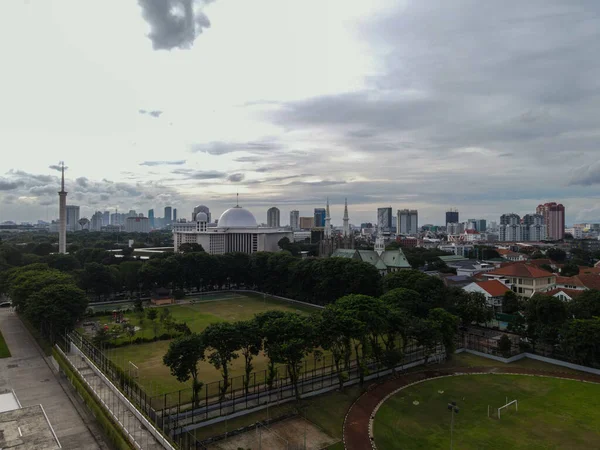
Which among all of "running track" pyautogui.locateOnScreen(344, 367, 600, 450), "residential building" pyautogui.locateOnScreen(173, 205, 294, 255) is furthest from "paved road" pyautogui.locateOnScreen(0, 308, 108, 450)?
"residential building" pyautogui.locateOnScreen(173, 205, 294, 255)

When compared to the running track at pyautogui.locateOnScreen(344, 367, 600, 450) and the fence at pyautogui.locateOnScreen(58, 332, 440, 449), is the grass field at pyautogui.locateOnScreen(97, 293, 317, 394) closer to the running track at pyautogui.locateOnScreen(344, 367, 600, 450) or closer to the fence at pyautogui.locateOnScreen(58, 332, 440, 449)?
the fence at pyautogui.locateOnScreen(58, 332, 440, 449)

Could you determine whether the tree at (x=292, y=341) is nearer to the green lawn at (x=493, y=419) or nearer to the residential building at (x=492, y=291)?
the green lawn at (x=493, y=419)

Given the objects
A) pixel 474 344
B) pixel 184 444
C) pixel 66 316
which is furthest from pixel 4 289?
pixel 474 344

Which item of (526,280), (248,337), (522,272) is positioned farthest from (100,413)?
(522,272)

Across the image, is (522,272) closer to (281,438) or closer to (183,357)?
(281,438)

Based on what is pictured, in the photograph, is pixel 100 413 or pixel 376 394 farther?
pixel 376 394
